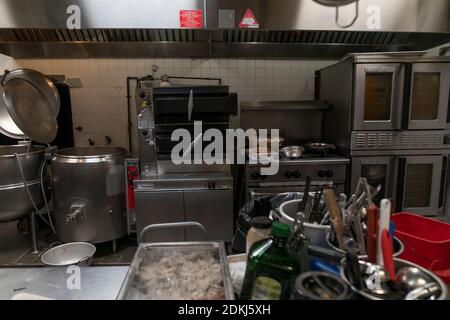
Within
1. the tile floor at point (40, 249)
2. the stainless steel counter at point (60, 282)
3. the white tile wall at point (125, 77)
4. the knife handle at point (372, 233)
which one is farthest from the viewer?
the white tile wall at point (125, 77)

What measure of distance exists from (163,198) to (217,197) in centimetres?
44

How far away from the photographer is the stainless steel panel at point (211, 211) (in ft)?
7.68

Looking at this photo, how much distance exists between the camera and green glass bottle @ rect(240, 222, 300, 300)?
57 centimetres

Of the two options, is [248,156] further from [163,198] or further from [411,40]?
[411,40]

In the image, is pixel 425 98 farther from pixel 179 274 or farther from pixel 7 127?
pixel 7 127

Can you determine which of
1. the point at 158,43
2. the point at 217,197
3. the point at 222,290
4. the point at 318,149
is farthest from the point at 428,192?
the point at 158,43

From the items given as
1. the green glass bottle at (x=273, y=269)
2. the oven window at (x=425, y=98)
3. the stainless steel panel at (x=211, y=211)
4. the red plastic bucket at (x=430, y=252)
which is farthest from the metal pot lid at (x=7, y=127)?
the oven window at (x=425, y=98)

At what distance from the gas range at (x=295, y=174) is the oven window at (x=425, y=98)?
71 centimetres

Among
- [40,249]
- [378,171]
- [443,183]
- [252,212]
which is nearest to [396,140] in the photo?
[378,171]

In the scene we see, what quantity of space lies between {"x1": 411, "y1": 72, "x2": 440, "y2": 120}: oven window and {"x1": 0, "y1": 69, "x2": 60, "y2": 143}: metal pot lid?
298cm

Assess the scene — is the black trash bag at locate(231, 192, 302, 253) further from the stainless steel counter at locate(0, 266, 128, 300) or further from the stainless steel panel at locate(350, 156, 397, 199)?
the stainless steel panel at locate(350, 156, 397, 199)

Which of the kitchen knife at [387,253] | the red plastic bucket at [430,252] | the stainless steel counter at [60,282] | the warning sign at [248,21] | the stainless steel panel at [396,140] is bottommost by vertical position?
the stainless steel counter at [60,282]

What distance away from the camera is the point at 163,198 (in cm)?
233

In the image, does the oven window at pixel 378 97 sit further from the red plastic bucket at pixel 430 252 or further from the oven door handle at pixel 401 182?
the red plastic bucket at pixel 430 252
